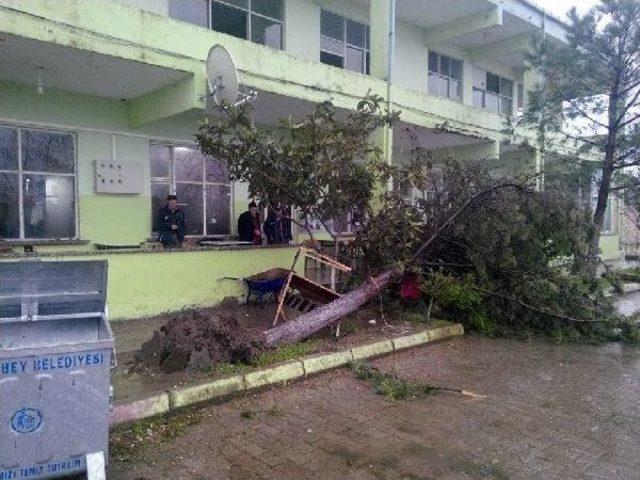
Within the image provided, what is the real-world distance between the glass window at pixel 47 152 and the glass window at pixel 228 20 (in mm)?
3432

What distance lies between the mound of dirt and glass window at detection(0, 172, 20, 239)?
4445mm

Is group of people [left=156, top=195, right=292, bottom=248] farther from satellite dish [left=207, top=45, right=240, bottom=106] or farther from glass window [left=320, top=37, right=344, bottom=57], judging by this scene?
glass window [left=320, top=37, right=344, bottom=57]

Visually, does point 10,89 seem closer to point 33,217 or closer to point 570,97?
point 33,217

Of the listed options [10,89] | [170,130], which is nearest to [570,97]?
[170,130]

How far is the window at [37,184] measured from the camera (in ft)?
26.1

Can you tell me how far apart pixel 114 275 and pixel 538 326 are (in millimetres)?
6123

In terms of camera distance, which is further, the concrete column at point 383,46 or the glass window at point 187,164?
the concrete column at point 383,46

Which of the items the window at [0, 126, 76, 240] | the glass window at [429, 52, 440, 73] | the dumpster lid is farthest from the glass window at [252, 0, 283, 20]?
the dumpster lid

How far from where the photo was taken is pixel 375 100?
6.83 meters

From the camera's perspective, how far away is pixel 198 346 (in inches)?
192

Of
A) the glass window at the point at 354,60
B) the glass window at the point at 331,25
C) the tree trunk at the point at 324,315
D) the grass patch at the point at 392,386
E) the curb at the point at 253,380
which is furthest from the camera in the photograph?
the glass window at the point at 354,60

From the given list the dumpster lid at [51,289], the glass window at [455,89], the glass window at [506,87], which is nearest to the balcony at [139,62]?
the dumpster lid at [51,289]

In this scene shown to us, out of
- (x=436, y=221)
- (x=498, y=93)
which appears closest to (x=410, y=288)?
(x=436, y=221)

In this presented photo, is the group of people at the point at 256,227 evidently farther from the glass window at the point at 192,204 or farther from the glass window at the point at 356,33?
the glass window at the point at 356,33
